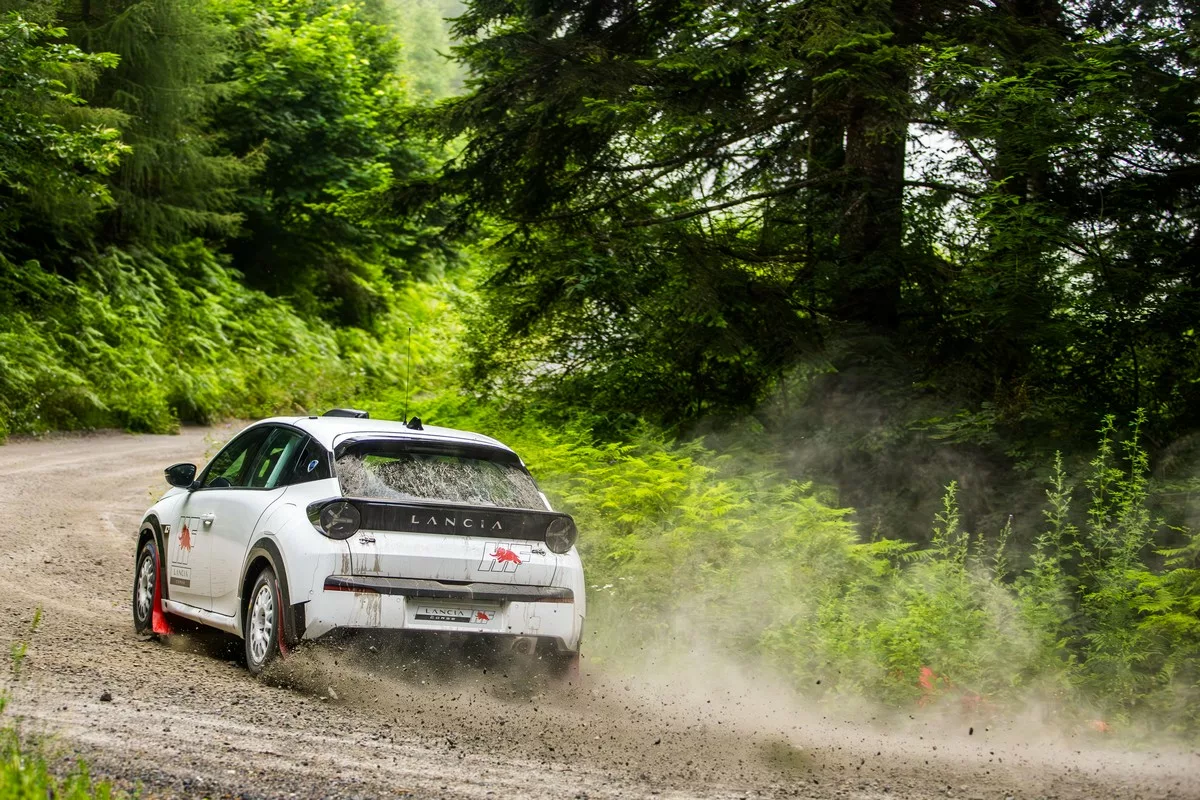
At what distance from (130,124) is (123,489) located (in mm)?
13532

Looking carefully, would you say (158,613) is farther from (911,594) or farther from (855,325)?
(855,325)

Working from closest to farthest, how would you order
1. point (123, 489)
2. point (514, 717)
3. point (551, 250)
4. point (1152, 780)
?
1. point (1152, 780)
2. point (514, 717)
3. point (551, 250)
4. point (123, 489)

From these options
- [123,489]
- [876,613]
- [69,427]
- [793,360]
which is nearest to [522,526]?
[876,613]

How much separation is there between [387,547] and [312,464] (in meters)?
0.90

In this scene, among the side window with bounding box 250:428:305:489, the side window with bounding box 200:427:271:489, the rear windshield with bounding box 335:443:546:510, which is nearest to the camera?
the rear windshield with bounding box 335:443:546:510

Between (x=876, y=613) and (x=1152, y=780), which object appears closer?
(x=1152, y=780)

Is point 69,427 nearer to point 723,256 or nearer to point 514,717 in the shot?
point 723,256

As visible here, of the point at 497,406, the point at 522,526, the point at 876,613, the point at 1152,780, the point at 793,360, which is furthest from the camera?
the point at 497,406

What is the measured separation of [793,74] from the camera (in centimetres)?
1147

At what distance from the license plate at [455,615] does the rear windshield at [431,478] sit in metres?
0.68

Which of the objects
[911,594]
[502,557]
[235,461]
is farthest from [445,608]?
[911,594]

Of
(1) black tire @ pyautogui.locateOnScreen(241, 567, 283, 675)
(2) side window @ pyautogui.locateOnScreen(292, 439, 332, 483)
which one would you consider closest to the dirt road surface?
(1) black tire @ pyautogui.locateOnScreen(241, 567, 283, 675)

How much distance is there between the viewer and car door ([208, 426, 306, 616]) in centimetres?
760

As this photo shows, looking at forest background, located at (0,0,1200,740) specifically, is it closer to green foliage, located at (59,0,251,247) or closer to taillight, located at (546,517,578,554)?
taillight, located at (546,517,578,554)
